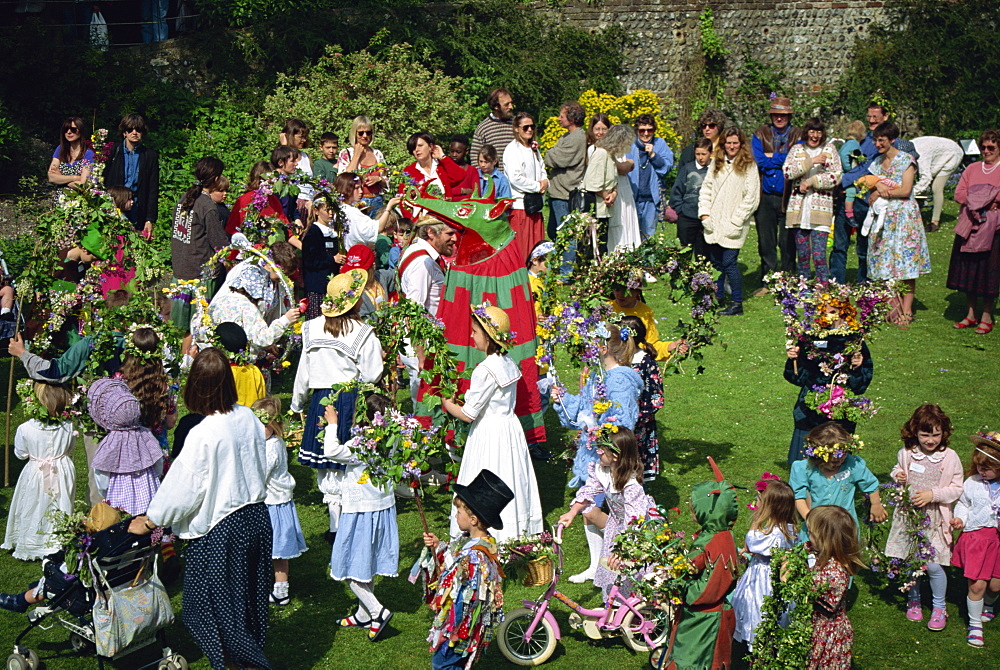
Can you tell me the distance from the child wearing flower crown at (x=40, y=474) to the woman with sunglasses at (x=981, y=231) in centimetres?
1014

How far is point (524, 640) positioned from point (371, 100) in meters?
12.1

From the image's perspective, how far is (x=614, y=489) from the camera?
7.24 metres

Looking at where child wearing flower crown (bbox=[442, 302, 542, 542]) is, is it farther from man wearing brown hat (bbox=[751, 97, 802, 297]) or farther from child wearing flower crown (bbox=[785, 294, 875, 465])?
man wearing brown hat (bbox=[751, 97, 802, 297])

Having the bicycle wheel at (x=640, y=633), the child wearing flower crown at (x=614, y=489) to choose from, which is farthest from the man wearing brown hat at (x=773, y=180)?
the bicycle wheel at (x=640, y=633)

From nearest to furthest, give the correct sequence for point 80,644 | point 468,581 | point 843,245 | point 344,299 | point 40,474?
point 468,581 → point 80,644 → point 344,299 → point 40,474 → point 843,245

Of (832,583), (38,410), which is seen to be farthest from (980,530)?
(38,410)

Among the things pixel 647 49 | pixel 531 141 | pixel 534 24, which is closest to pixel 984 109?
pixel 647 49

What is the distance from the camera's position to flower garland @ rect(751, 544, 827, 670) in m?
5.82

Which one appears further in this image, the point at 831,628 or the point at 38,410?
the point at 38,410

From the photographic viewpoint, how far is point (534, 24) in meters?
20.8

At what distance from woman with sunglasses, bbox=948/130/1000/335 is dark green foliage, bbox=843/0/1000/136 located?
390 inches

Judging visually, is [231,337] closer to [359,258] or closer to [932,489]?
[359,258]

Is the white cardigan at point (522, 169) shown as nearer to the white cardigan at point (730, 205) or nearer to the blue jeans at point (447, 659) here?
the white cardigan at point (730, 205)

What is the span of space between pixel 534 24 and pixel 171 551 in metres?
15.4
